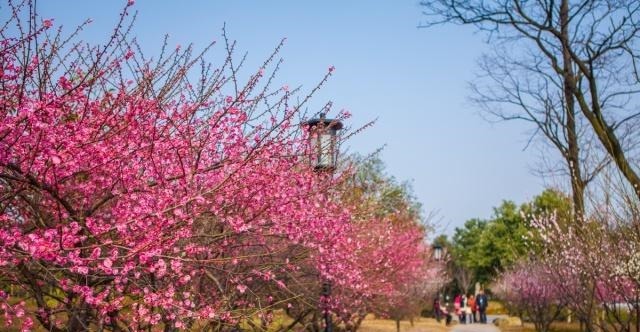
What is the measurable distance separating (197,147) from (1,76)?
6.11ft

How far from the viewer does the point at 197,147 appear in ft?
19.8

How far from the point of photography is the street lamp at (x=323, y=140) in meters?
7.17

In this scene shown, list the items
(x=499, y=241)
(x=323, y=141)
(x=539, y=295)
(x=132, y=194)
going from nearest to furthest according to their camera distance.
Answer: (x=132, y=194) < (x=323, y=141) < (x=539, y=295) < (x=499, y=241)

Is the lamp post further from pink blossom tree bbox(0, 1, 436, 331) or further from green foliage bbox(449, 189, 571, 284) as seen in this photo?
green foliage bbox(449, 189, 571, 284)

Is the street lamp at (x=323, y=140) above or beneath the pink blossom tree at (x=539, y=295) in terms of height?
above

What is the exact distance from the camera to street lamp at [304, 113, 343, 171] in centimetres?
717

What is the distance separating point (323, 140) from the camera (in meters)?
7.71

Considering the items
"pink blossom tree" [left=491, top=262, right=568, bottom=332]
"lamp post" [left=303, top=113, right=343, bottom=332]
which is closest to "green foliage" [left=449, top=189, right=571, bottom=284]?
"pink blossom tree" [left=491, top=262, right=568, bottom=332]

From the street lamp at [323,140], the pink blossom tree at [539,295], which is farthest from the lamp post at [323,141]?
the pink blossom tree at [539,295]

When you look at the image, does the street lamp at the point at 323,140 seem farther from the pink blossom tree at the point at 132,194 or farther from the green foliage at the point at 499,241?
the green foliage at the point at 499,241

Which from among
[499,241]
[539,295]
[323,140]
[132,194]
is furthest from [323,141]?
[499,241]

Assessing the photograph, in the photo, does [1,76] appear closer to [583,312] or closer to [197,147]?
[197,147]

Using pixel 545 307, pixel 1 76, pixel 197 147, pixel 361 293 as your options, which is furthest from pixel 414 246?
pixel 1 76

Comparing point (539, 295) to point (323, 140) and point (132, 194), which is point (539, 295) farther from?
point (132, 194)
